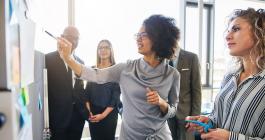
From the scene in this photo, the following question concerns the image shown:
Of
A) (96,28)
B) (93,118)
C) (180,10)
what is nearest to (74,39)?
(93,118)

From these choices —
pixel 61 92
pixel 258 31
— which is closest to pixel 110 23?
pixel 61 92

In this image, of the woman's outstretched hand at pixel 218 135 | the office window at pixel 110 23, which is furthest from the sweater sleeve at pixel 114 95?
the woman's outstretched hand at pixel 218 135

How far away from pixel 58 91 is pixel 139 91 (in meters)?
1.05

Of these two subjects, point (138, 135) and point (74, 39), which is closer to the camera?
point (138, 135)

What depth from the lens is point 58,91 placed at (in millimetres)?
2203

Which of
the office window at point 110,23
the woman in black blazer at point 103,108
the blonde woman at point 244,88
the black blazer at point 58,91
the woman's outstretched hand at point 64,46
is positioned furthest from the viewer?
the office window at point 110,23

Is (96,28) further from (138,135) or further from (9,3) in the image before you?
(9,3)

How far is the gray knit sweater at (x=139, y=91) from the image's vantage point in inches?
54.2

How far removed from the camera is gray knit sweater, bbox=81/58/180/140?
4.52ft

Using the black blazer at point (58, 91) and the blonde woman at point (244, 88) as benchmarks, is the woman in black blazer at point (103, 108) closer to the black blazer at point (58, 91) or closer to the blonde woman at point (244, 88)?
the black blazer at point (58, 91)

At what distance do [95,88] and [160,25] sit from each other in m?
1.23

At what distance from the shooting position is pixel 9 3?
0.47m

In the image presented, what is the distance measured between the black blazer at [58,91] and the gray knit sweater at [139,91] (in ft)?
2.96

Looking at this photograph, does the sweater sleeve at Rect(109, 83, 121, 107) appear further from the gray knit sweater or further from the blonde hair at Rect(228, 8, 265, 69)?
the blonde hair at Rect(228, 8, 265, 69)
